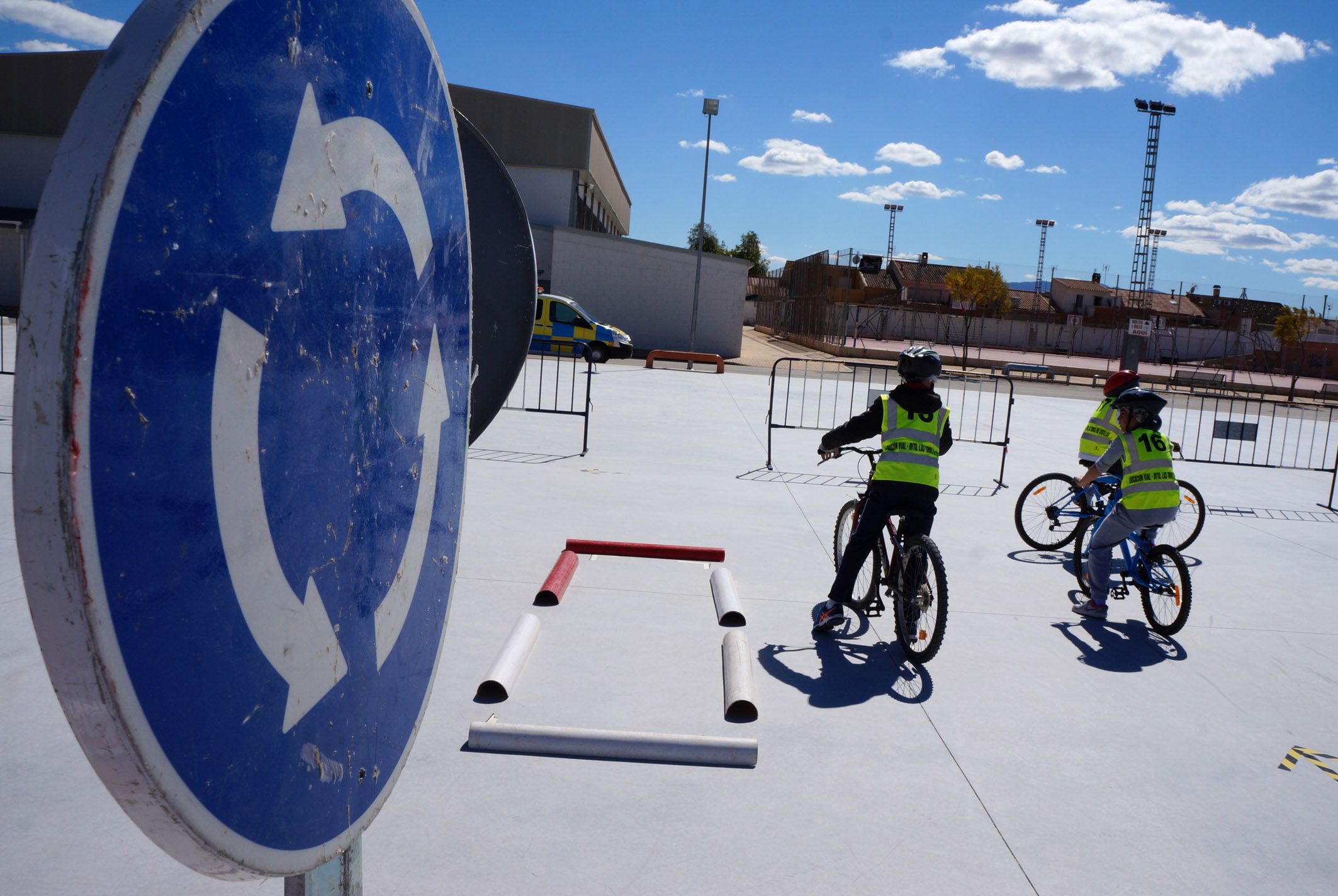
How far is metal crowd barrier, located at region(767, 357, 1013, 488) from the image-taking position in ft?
45.9

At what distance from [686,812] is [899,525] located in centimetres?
272

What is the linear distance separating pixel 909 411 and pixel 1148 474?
2.04 m

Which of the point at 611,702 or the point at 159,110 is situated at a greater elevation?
the point at 159,110

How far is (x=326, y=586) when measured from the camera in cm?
107

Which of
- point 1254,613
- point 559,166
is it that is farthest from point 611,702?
point 559,166

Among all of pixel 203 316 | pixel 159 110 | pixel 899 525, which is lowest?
pixel 899 525

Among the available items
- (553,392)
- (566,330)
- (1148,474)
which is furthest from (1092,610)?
(566,330)

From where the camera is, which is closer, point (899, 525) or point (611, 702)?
point (611, 702)

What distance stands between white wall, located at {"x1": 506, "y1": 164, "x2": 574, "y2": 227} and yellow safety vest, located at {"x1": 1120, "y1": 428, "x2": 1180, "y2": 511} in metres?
37.5

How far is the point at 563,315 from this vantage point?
28.9m

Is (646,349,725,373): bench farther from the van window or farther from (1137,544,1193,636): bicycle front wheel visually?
(1137,544,1193,636): bicycle front wheel

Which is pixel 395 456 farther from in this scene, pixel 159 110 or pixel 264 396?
pixel 159 110

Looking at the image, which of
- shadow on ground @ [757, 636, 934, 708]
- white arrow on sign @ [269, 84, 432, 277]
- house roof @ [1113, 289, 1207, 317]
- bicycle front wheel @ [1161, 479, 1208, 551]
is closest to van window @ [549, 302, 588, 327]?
bicycle front wheel @ [1161, 479, 1208, 551]

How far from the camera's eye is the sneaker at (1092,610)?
22.5ft
